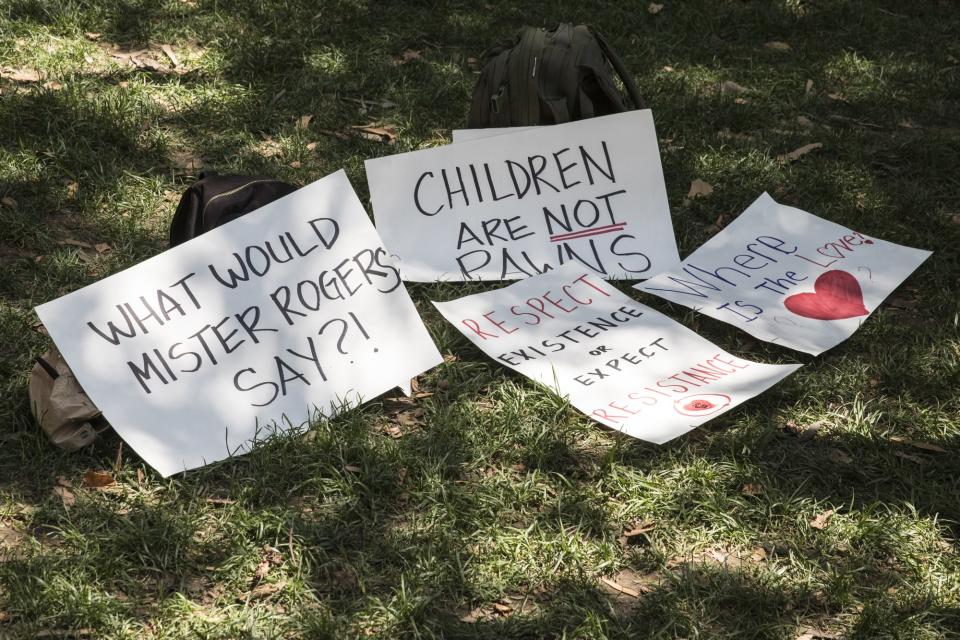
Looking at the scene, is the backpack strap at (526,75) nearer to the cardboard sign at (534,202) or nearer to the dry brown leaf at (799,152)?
the cardboard sign at (534,202)

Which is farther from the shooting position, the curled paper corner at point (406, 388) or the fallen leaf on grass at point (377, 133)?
the fallen leaf on grass at point (377, 133)

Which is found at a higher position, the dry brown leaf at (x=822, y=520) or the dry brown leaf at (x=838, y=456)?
the dry brown leaf at (x=822, y=520)

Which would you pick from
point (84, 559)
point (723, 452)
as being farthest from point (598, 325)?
point (84, 559)

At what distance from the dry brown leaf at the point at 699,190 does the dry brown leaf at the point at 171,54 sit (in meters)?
2.41

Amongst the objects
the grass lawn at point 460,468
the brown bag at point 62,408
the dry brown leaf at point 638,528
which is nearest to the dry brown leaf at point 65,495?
the grass lawn at point 460,468

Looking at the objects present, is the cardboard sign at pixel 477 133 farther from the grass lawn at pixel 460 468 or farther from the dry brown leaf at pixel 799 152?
the dry brown leaf at pixel 799 152

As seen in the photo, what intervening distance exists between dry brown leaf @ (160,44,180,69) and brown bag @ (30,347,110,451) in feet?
7.67

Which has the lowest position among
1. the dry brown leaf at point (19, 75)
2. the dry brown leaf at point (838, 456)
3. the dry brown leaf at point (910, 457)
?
the dry brown leaf at point (910, 457)

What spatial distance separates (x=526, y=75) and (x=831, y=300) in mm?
1336

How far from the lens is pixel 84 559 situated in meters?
2.12

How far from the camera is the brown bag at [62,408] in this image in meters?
2.41

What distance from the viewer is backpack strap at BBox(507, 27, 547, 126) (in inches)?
137

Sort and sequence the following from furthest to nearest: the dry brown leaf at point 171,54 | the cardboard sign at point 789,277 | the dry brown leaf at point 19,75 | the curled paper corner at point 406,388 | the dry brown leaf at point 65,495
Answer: the dry brown leaf at point 171,54
the dry brown leaf at point 19,75
the cardboard sign at point 789,277
the curled paper corner at point 406,388
the dry brown leaf at point 65,495

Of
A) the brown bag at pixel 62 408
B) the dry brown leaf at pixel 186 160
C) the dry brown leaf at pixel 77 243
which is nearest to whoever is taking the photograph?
the brown bag at pixel 62 408
